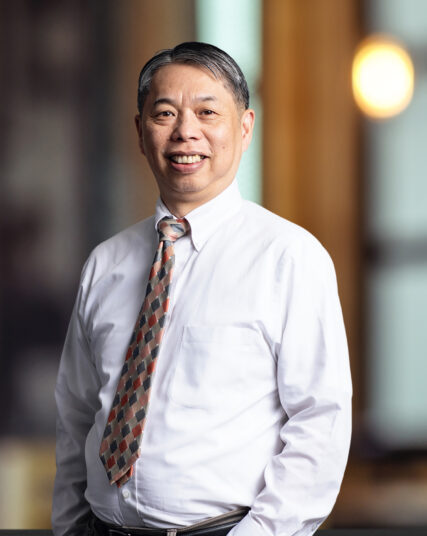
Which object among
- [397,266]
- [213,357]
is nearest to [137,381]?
[213,357]

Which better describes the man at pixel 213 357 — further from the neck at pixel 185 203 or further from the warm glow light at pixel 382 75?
the warm glow light at pixel 382 75

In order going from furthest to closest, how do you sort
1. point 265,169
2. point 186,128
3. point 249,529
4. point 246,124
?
1. point 265,169
2. point 246,124
3. point 186,128
4. point 249,529

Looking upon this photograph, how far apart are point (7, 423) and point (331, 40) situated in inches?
83.2

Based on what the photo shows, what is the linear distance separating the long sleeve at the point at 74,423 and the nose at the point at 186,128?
1.11 feet

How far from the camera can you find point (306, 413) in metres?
1.24

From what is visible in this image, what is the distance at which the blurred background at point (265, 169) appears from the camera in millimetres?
3584

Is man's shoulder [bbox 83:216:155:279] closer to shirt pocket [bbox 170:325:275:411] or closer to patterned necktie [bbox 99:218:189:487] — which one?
patterned necktie [bbox 99:218:189:487]

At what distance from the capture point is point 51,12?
3.62 meters

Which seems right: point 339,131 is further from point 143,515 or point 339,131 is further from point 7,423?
point 143,515

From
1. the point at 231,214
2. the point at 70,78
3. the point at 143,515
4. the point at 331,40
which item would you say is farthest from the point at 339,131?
the point at 143,515

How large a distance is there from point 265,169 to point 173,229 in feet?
7.54

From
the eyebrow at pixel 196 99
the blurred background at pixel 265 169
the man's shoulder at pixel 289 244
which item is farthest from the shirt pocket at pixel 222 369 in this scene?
the blurred background at pixel 265 169

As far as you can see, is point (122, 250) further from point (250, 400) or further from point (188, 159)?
point (250, 400)

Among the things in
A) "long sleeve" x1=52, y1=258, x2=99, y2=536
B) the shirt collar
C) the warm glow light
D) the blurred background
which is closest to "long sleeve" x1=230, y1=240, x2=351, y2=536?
the shirt collar
